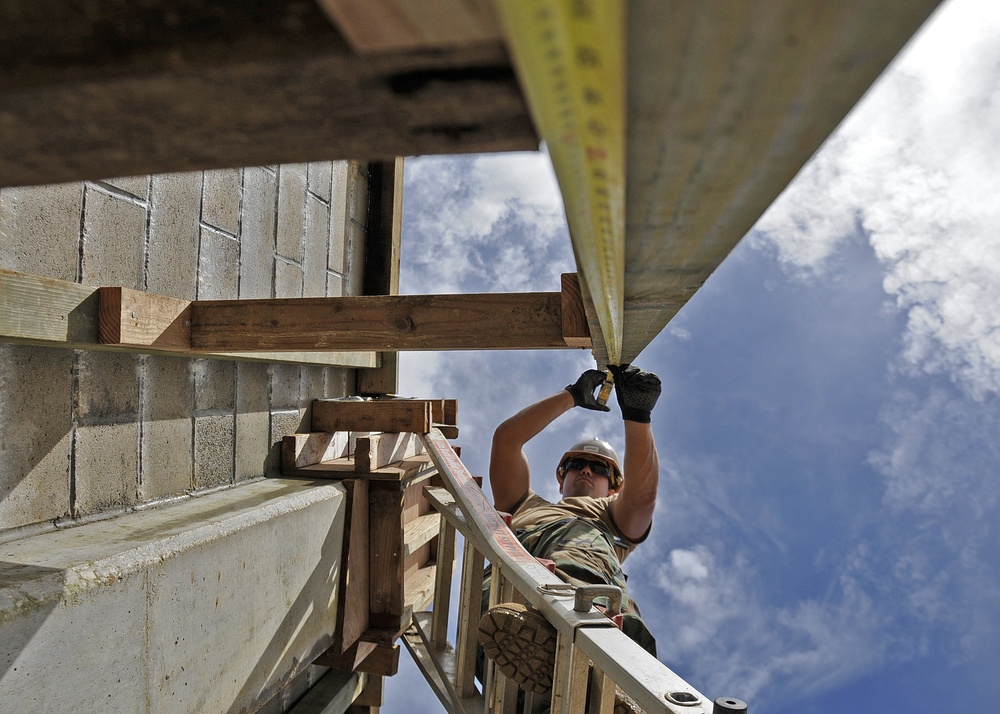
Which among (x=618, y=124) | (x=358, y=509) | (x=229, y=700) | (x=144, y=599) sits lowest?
(x=229, y=700)

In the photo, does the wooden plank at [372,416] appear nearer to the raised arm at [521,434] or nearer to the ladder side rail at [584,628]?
the ladder side rail at [584,628]

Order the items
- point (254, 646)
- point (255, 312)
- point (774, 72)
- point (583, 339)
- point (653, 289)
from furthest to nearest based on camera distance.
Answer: point (254, 646)
point (255, 312)
point (583, 339)
point (653, 289)
point (774, 72)

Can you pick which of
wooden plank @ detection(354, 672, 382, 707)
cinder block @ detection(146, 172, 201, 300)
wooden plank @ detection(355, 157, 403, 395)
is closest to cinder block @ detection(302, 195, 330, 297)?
wooden plank @ detection(355, 157, 403, 395)

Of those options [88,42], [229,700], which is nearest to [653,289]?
[88,42]

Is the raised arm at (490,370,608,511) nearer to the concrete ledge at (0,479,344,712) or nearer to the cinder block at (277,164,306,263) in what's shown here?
the concrete ledge at (0,479,344,712)

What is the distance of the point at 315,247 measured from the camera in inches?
168

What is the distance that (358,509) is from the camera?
12.6ft

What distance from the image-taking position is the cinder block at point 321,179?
4168 mm

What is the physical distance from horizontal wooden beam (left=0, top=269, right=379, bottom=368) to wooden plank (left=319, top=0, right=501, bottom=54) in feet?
6.04

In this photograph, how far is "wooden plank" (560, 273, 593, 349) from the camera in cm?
216

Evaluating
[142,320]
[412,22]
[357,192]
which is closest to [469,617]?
[142,320]

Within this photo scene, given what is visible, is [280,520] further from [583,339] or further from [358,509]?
[583,339]

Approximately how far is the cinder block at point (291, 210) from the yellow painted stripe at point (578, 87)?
348 centimetres

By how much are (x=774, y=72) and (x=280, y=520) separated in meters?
2.91
